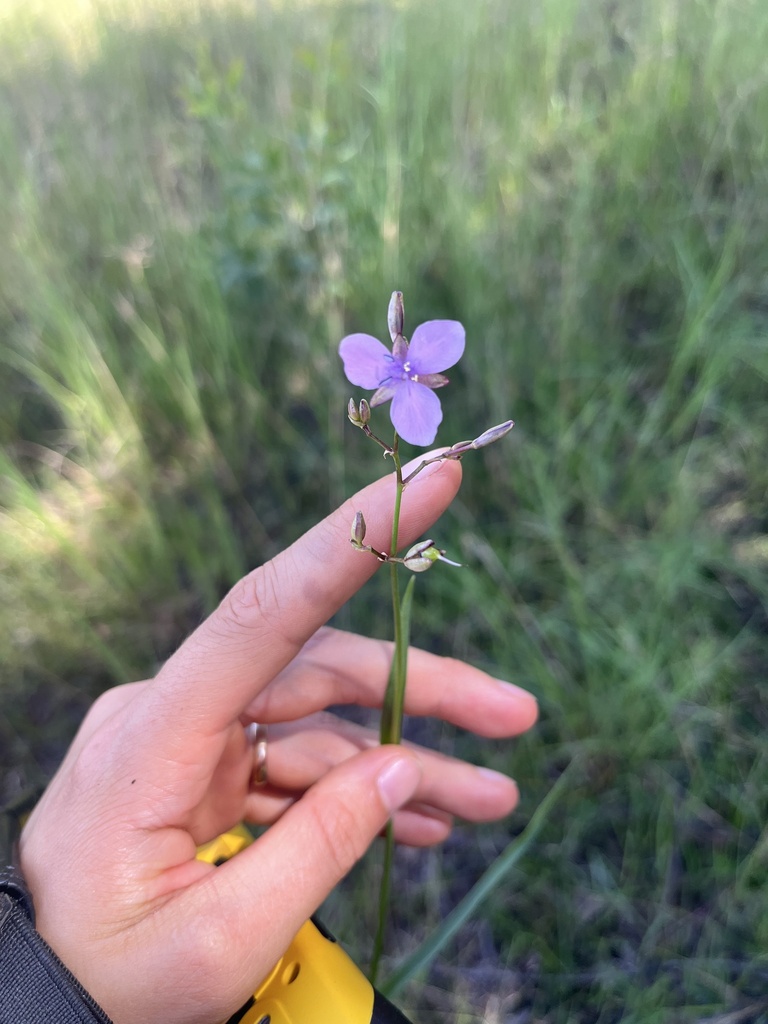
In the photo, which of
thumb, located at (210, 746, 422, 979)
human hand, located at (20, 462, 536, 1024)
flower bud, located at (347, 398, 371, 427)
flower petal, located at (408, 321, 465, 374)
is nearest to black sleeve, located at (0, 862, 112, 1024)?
human hand, located at (20, 462, 536, 1024)

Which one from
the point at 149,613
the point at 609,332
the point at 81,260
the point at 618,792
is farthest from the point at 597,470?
the point at 81,260

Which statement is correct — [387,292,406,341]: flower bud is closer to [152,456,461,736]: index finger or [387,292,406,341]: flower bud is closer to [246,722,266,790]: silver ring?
[152,456,461,736]: index finger

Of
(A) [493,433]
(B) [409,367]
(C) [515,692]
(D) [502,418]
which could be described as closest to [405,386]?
(B) [409,367]

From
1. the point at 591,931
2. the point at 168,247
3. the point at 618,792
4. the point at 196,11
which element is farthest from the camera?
the point at 196,11

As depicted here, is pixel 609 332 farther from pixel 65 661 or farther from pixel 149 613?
pixel 65 661

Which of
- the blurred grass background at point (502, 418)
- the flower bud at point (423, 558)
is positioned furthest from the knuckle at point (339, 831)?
the blurred grass background at point (502, 418)

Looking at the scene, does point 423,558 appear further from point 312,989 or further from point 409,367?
point 312,989
